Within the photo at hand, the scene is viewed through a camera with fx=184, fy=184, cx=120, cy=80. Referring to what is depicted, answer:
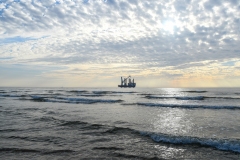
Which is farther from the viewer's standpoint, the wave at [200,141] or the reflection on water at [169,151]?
the wave at [200,141]

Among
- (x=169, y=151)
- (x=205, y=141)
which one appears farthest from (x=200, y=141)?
(x=169, y=151)

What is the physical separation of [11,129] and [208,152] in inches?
508

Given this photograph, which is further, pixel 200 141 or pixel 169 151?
pixel 200 141

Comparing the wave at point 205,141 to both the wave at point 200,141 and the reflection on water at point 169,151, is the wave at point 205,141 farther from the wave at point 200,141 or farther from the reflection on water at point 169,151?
the reflection on water at point 169,151

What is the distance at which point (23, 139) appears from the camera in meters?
10.8

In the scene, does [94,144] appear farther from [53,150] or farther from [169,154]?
[169,154]

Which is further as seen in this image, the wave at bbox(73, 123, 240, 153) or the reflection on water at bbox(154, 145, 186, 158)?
the wave at bbox(73, 123, 240, 153)

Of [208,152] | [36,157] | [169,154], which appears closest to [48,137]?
[36,157]

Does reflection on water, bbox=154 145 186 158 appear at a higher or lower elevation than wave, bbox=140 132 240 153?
lower

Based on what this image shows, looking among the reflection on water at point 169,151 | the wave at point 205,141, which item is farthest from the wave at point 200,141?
the reflection on water at point 169,151

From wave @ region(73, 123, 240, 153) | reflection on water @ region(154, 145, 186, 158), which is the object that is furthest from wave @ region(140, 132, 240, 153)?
reflection on water @ region(154, 145, 186, 158)

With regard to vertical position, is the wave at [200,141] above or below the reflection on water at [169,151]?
above

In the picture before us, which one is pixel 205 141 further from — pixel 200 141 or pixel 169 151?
pixel 169 151

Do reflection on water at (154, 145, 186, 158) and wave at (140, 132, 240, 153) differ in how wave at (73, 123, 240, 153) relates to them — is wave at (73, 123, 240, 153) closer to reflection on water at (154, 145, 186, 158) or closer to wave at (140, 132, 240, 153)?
wave at (140, 132, 240, 153)
